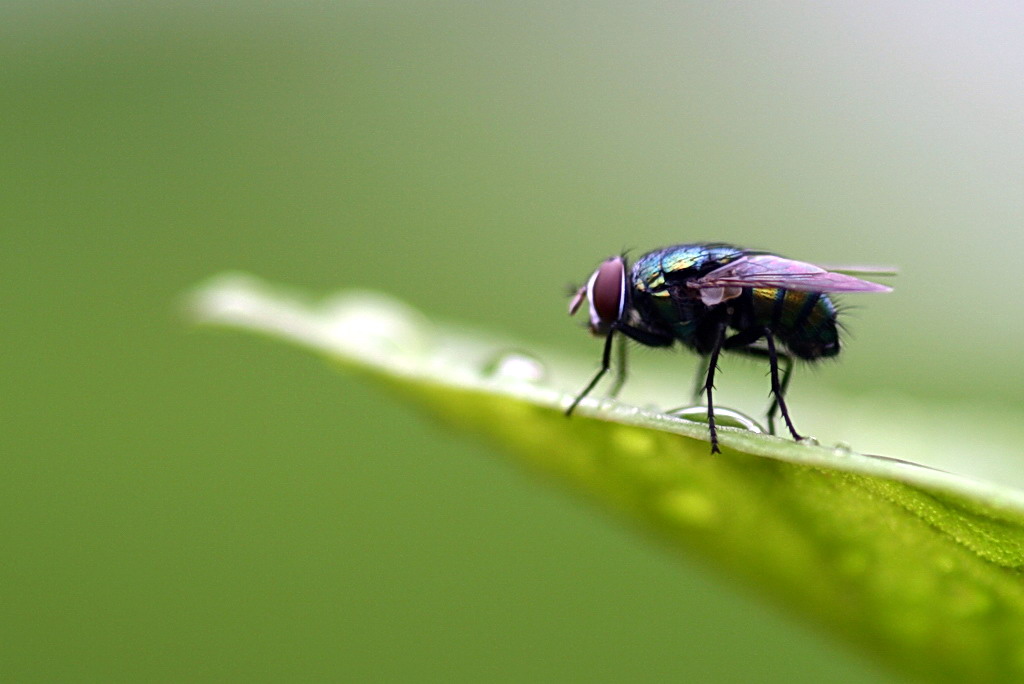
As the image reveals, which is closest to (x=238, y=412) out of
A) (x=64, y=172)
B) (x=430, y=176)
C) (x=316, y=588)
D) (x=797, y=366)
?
(x=316, y=588)

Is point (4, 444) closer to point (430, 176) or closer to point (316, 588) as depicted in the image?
point (316, 588)

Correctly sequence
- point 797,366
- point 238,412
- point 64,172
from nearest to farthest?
1. point 797,366
2. point 238,412
3. point 64,172

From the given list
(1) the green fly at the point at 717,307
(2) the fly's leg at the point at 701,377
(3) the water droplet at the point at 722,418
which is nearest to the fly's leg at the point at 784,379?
(1) the green fly at the point at 717,307

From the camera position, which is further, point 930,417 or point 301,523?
point 301,523

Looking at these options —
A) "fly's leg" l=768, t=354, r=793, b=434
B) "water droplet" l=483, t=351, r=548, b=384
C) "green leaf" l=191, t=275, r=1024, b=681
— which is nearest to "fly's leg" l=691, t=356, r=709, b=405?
"fly's leg" l=768, t=354, r=793, b=434

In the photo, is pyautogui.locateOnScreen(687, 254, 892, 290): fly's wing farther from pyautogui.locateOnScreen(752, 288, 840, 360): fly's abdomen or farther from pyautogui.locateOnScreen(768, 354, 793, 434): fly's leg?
pyautogui.locateOnScreen(768, 354, 793, 434): fly's leg
